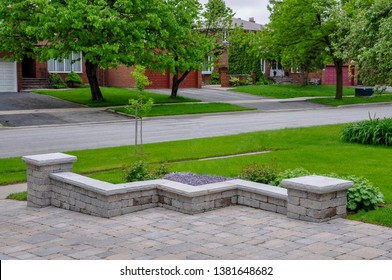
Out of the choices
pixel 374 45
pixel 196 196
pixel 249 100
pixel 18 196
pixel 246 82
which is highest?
pixel 374 45

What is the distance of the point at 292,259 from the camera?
797 centimetres

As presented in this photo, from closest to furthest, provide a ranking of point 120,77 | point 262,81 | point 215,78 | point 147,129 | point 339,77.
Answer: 1. point 147,129
2. point 339,77
3. point 120,77
4. point 262,81
5. point 215,78

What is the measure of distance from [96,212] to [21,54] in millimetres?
27958

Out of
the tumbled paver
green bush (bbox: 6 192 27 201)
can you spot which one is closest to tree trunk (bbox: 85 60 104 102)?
green bush (bbox: 6 192 27 201)

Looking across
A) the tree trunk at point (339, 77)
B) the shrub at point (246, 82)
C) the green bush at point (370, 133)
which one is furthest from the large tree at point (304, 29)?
the green bush at point (370, 133)

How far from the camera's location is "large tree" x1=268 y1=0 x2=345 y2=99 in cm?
4094

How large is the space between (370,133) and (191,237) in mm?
13577

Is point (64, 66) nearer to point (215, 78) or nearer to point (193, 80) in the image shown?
point (193, 80)

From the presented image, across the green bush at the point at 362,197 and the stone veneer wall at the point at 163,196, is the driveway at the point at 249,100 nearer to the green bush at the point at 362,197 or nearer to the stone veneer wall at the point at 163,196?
the stone veneer wall at the point at 163,196

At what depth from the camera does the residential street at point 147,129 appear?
74.7 feet

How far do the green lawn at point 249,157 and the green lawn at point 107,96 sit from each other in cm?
1736

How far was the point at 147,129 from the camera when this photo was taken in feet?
92.7

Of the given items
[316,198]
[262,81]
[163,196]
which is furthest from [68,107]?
[316,198]

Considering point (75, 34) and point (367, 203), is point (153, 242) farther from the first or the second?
point (75, 34)
